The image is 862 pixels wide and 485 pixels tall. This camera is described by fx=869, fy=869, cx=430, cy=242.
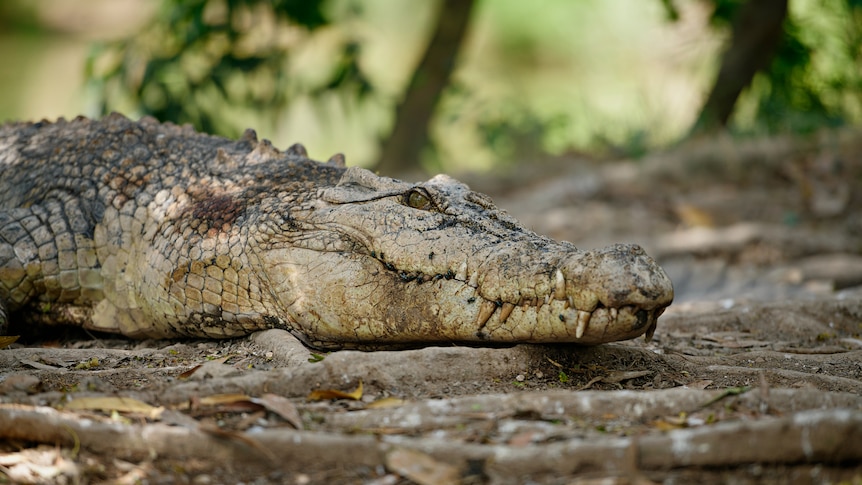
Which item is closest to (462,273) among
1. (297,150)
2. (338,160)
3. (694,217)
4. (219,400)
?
(219,400)

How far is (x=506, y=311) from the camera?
10.0 feet

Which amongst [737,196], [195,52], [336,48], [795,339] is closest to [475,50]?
[336,48]

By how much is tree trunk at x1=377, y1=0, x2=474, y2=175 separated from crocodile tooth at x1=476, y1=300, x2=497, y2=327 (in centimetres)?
729

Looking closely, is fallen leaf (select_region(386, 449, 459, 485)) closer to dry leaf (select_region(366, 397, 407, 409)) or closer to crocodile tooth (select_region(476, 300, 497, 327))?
dry leaf (select_region(366, 397, 407, 409))

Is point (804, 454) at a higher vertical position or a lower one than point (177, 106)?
lower

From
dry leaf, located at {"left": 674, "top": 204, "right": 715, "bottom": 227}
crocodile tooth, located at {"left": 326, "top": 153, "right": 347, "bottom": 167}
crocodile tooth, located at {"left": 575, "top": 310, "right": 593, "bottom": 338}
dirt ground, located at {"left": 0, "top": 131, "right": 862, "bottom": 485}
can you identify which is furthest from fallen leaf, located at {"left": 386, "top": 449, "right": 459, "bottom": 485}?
dry leaf, located at {"left": 674, "top": 204, "right": 715, "bottom": 227}

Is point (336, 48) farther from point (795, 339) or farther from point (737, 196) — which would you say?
point (795, 339)

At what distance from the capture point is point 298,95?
416 inches

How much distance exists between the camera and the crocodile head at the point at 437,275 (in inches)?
113

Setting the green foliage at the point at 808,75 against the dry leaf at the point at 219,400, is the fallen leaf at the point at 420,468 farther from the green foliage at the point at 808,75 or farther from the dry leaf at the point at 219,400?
the green foliage at the point at 808,75

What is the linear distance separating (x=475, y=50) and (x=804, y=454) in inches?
673

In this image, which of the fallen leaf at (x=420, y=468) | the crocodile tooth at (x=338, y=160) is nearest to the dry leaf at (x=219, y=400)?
the fallen leaf at (x=420, y=468)

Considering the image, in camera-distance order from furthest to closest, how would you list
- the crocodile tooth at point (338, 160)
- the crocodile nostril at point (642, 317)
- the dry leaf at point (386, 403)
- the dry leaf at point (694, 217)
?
the dry leaf at point (694, 217)
the crocodile tooth at point (338, 160)
the crocodile nostril at point (642, 317)
the dry leaf at point (386, 403)

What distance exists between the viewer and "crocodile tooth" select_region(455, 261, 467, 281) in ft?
10.3
